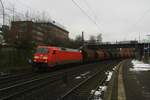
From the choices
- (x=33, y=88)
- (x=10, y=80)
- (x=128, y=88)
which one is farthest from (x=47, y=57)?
(x=128, y=88)

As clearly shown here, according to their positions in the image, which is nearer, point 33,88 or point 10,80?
point 33,88

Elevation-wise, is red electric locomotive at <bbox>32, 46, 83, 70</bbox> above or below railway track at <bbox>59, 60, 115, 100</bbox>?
above

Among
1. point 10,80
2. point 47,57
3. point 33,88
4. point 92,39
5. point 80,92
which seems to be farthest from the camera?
point 92,39

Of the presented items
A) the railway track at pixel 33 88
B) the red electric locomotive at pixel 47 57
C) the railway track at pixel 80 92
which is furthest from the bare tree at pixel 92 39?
the railway track at pixel 80 92

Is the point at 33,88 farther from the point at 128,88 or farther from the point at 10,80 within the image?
the point at 128,88

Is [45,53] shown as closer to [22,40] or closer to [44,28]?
[22,40]

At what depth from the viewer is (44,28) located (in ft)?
183

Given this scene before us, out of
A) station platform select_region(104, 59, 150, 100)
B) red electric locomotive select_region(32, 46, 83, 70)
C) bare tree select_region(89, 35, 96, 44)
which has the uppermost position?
bare tree select_region(89, 35, 96, 44)

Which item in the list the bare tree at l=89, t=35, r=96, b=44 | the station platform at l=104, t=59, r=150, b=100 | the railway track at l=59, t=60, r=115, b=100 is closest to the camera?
the railway track at l=59, t=60, r=115, b=100

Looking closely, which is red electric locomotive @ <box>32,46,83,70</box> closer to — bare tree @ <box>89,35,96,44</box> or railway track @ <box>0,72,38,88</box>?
railway track @ <box>0,72,38,88</box>

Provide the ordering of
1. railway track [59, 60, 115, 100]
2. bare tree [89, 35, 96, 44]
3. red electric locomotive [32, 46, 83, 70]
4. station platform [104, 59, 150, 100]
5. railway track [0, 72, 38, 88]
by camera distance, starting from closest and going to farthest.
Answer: railway track [59, 60, 115, 100]
station platform [104, 59, 150, 100]
railway track [0, 72, 38, 88]
red electric locomotive [32, 46, 83, 70]
bare tree [89, 35, 96, 44]

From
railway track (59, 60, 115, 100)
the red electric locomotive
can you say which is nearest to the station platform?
railway track (59, 60, 115, 100)

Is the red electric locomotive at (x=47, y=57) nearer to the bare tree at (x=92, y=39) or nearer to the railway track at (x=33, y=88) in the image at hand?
the railway track at (x=33, y=88)

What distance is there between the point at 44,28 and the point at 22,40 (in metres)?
15.8
